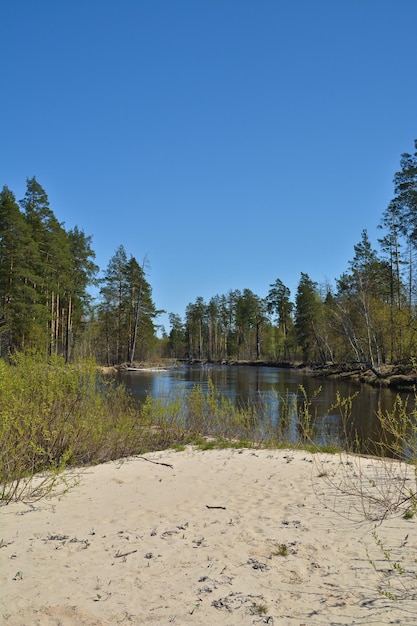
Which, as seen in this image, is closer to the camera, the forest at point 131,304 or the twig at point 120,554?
the twig at point 120,554

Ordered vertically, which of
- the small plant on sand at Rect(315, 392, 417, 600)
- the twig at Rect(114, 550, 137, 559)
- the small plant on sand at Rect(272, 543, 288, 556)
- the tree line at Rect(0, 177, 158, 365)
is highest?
the tree line at Rect(0, 177, 158, 365)

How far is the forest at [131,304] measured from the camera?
98.6ft

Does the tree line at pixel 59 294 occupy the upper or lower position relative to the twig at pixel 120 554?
upper

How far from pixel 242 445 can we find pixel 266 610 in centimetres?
705

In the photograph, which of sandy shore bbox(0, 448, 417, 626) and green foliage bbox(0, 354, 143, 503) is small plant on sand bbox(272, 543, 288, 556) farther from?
green foliage bbox(0, 354, 143, 503)

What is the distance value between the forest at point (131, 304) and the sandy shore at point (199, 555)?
465 centimetres

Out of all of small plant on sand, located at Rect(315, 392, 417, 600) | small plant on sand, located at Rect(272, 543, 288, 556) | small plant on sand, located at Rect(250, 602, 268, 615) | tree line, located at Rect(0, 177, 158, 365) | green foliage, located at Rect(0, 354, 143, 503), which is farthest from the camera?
tree line, located at Rect(0, 177, 158, 365)

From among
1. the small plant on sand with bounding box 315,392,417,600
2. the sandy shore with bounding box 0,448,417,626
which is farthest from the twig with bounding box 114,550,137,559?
the small plant on sand with bounding box 315,392,417,600

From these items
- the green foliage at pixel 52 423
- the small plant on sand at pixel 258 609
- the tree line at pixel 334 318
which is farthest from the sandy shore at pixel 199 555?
the tree line at pixel 334 318

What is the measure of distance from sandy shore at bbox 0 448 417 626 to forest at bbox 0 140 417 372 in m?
4.65

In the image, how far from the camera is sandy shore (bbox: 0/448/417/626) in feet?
12.1

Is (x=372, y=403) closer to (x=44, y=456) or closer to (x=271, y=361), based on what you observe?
(x=44, y=456)

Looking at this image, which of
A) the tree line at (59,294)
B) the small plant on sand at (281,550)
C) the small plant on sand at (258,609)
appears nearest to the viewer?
the small plant on sand at (258,609)

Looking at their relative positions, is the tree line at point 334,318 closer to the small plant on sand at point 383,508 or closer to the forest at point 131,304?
the forest at point 131,304
